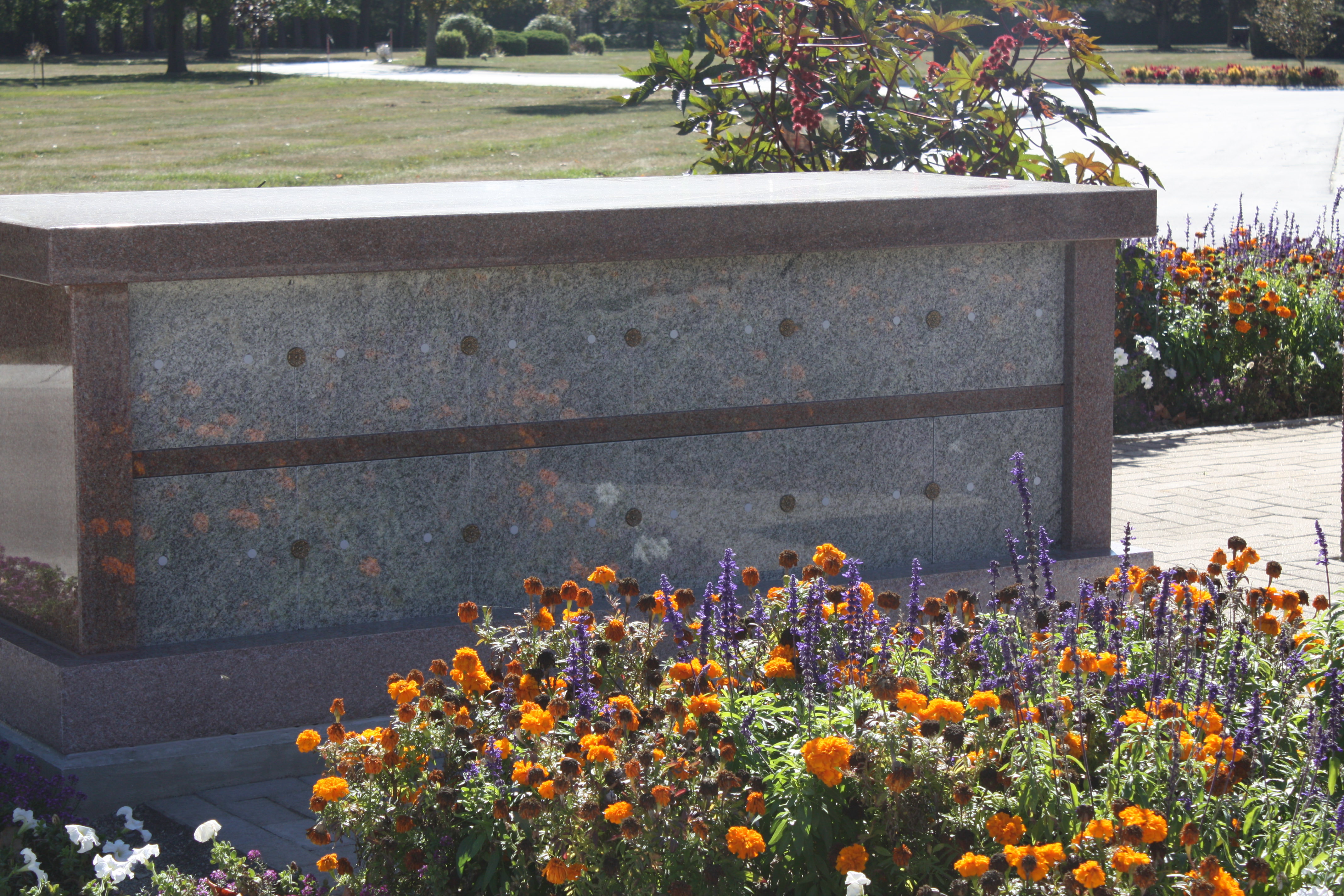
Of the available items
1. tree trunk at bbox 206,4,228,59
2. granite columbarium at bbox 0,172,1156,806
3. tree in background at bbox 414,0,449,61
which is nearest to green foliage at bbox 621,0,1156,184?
granite columbarium at bbox 0,172,1156,806

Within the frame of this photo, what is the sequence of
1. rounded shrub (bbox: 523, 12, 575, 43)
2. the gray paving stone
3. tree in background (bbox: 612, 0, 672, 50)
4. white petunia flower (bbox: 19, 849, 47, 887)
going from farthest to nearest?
rounded shrub (bbox: 523, 12, 575, 43) → tree in background (bbox: 612, 0, 672, 50) → the gray paving stone → white petunia flower (bbox: 19, 849, 47, 887)

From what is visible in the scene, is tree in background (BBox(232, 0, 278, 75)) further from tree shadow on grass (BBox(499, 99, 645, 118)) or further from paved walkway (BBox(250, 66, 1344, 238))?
tree shadow on grass (BBox(499, 99, 645, 118))

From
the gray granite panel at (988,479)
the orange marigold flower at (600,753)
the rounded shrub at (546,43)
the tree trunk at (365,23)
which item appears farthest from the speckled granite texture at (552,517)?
the rounded shrub at (546,43)

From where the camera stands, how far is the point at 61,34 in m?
57.1

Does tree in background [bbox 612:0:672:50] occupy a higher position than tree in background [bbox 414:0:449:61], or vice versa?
tree in background [bbox 612:0:672:50]

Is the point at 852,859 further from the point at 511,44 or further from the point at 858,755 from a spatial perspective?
the point at 511,44

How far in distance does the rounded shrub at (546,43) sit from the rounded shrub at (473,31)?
4.75 metres

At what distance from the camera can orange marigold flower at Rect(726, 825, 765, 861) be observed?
2.41 metres

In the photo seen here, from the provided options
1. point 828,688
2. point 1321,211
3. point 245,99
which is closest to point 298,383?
point 828,688

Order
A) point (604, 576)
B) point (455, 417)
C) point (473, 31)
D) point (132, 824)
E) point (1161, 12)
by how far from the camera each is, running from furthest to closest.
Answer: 1. point (1161, 12)
2. point (473, 31)
3. point (455, 417)
4. point (604, 576)
5. point (132, 824)

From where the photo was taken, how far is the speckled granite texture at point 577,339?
4168mm

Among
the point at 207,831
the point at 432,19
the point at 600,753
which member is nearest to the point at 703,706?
the point at 600,753

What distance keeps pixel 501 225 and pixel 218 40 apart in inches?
2186

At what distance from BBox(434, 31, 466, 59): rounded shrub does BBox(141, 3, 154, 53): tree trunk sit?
11.7 metres
